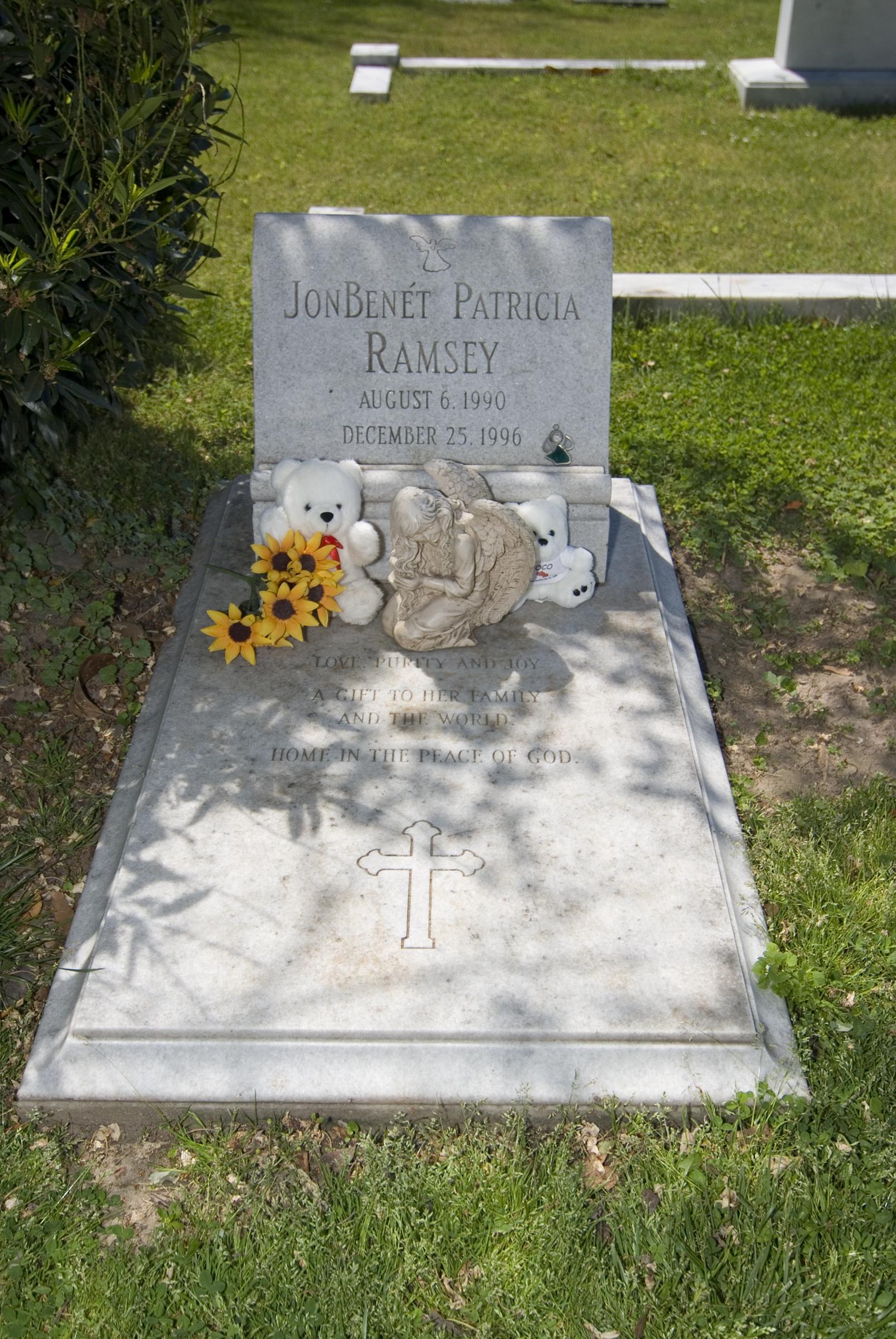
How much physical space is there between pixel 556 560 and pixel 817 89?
27.7ft

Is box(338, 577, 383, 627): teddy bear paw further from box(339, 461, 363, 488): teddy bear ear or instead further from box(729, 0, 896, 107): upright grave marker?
box(729, 0, 896, 107): upright grave marker

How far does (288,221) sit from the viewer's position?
14.4 feet

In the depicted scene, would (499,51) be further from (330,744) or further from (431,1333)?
(431,1333)

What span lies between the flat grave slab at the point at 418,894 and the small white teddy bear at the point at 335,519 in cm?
16

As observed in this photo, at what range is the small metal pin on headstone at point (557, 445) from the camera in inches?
178

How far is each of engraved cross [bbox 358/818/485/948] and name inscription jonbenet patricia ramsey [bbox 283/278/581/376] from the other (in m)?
1.82

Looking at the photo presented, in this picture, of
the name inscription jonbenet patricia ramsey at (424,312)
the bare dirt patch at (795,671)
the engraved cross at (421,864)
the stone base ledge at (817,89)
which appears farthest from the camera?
the stone base ledge at (817,89)

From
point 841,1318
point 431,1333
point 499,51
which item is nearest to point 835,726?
point 841,1318

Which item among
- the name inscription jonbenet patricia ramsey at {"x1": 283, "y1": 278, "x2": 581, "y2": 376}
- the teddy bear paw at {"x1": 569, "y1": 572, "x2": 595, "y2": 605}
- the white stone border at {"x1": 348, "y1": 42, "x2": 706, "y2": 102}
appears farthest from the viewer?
the white stone border at {"x1": 348, "y1": 42, "x2": 706, "y2": 102}

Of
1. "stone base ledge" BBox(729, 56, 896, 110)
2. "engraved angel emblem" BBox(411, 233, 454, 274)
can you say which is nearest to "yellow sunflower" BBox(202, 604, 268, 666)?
"engraved angel emblem" BBox(411, 233, 454, 274)

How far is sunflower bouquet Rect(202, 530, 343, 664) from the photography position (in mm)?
4301

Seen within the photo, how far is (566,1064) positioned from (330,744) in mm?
1351

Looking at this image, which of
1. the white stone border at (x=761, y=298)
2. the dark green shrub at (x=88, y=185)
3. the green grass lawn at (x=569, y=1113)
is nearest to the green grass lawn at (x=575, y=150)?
the green grass lawn at (x=569, y=1113)

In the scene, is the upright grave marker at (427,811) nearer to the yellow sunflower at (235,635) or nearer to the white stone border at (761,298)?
the yellow sunflower at (235,635)
